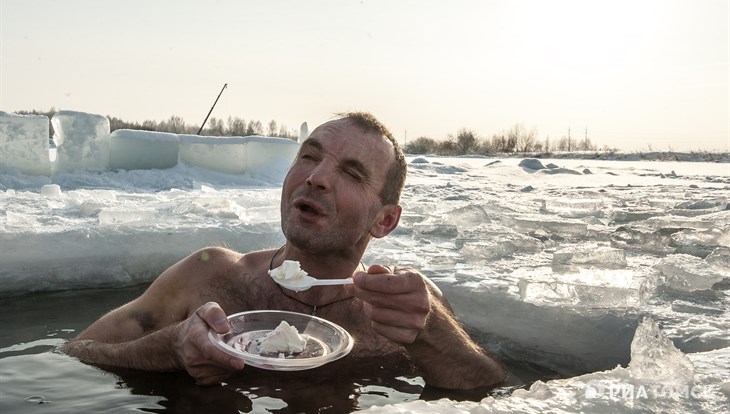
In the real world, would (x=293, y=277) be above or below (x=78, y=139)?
below

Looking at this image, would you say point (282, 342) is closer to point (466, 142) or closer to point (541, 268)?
point (541, 268)

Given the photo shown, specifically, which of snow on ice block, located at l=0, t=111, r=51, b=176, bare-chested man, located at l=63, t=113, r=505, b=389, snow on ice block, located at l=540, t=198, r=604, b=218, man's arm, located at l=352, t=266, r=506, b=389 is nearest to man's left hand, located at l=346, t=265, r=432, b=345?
man's arm, located at l=352, t=266, r=506, b=389

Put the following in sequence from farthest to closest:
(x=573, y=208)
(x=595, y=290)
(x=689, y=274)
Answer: (x=573, y=208) → (x=689, y=274) → (x=595, y=290)

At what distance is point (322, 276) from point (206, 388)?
0.57 m

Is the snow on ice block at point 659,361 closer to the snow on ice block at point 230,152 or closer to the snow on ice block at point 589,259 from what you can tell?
the snow on ice block at point 589,259

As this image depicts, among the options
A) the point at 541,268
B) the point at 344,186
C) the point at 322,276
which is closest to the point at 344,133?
the point at 344,186

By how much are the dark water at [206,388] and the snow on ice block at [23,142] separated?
7.15 m

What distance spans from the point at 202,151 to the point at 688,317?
9.26 m

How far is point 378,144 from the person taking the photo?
8.38 ft

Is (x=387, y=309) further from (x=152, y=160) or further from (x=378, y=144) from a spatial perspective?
(x=152, y=160)

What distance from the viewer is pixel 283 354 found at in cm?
173

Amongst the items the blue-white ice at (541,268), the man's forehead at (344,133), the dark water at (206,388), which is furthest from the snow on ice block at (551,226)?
the man's forehead at (344,133)

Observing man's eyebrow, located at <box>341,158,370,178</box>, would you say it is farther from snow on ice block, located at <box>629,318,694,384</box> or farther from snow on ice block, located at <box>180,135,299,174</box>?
snow on ice block, located at <box>180,135,299,174</box>

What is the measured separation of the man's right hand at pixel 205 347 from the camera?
1698mm
